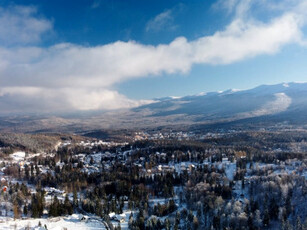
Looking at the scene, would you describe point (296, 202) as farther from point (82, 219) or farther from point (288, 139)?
point (288, 139)

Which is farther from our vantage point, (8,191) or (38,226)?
(8,191)

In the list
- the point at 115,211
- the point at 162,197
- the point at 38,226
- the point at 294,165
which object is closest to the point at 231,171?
the point at 294,165

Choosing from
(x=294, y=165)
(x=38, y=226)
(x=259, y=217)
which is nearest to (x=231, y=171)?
(x=294, y=165)

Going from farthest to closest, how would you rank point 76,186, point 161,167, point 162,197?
point 161,167
point 76,186
point 162,197

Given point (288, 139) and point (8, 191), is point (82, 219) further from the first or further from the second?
point (288, 139)

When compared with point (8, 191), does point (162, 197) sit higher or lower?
lower

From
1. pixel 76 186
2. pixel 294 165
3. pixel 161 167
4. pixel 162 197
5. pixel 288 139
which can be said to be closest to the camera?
pixel 162 197
